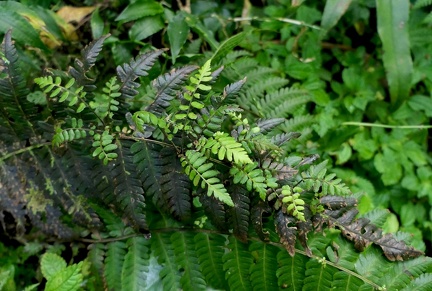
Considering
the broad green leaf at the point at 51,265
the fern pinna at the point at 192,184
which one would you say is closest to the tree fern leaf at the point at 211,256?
the fern pinna at the point at 192,184

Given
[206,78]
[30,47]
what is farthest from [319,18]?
[30,47]

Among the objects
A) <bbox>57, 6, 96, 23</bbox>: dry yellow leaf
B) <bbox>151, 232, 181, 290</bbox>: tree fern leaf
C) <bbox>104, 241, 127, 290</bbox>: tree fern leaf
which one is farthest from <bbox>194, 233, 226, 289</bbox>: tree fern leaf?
<bbox>57, 6, 96, 23</bbox>: dry yellow leaf

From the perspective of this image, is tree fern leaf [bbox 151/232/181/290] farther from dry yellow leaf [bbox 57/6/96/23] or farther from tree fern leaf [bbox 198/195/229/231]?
dry yellow leaf [bbox 57/6/96/23]

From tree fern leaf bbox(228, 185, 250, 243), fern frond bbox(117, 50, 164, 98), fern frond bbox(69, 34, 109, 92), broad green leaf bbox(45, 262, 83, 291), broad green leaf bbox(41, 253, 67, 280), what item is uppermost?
fern frond bbox(69, 34, 109, 92)

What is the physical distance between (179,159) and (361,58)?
141 cm

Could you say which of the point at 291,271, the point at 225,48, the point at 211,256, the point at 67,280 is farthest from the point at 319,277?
the point at 225,48

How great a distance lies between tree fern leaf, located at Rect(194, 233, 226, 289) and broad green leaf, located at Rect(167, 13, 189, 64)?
2.65ft

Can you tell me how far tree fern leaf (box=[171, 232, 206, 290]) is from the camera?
170 cm

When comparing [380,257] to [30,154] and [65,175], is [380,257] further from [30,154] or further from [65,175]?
[30,154]

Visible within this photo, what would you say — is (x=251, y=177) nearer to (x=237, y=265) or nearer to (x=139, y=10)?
(x=237, y=265)

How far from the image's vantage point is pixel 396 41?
84.6 inches

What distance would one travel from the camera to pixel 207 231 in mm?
1767

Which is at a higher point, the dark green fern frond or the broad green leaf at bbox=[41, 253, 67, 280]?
the dark green fern frond

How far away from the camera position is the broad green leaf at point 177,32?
2.06m
